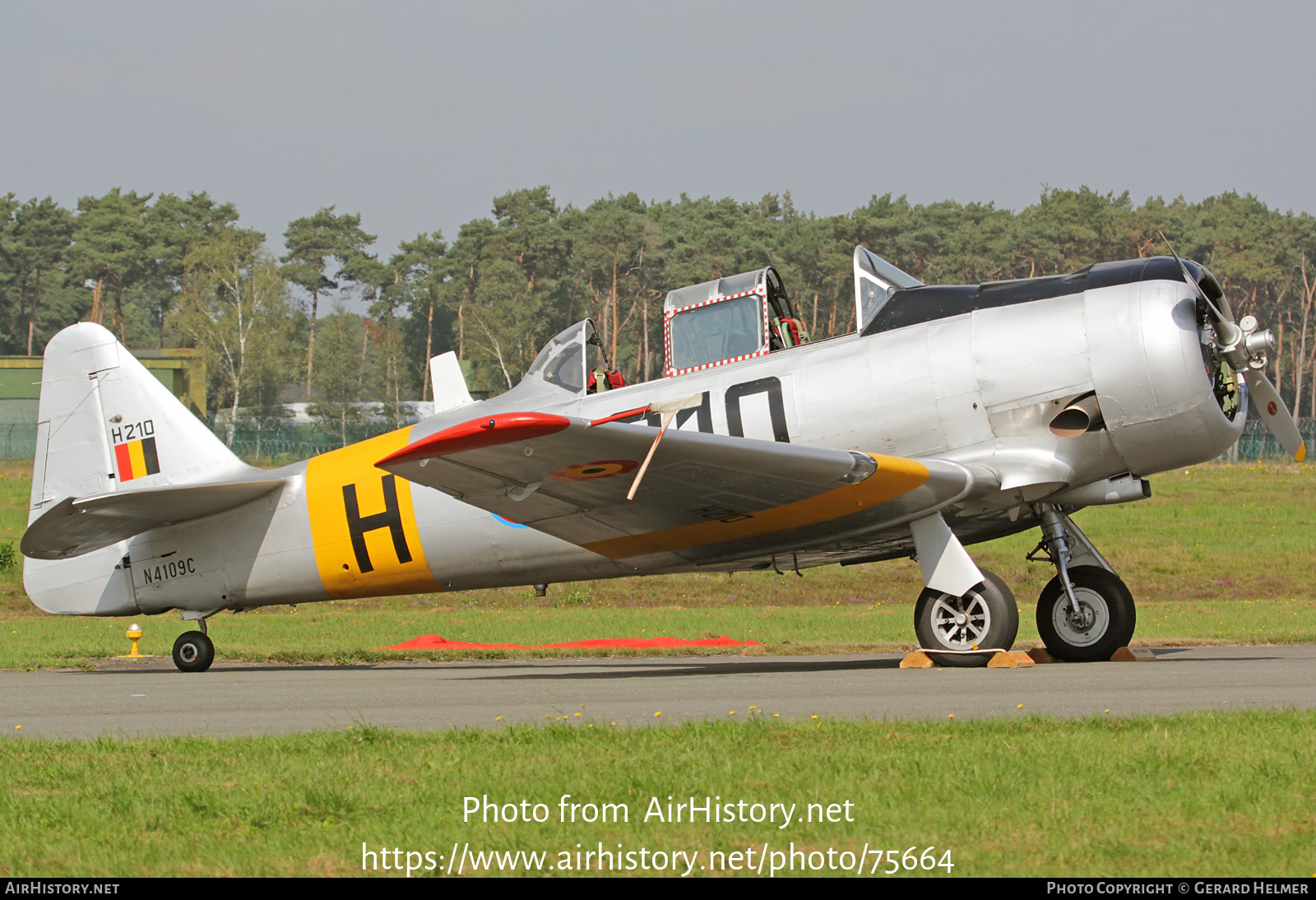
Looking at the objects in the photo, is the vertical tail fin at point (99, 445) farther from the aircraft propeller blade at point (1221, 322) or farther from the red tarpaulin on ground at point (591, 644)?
the aircraft propeller blade at point (1221, 322)

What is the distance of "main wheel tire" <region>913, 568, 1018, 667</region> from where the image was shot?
1020 cm

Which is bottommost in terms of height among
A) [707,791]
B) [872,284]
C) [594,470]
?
[707,791]

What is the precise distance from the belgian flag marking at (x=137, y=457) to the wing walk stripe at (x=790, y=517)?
545 cm

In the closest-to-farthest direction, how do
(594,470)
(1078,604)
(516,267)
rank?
(594,470), (1078,604), (516,267)

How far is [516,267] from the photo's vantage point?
83000 millimetres

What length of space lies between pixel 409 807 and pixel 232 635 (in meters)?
15.7

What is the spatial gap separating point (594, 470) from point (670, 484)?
2.52 ft

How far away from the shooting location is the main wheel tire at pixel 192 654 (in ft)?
44.0

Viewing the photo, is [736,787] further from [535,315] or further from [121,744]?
[535,315]

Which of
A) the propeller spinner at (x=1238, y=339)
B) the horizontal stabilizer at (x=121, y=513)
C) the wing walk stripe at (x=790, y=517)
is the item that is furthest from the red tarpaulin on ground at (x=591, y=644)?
the propeller spinner at (x=1238, y=339)

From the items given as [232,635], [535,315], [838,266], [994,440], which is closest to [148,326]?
[535,315]

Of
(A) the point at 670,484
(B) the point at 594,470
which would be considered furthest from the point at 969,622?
(B) the point at 594,470

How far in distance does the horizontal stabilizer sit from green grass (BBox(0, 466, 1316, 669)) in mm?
2223

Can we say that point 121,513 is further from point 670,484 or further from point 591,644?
point 591,644
